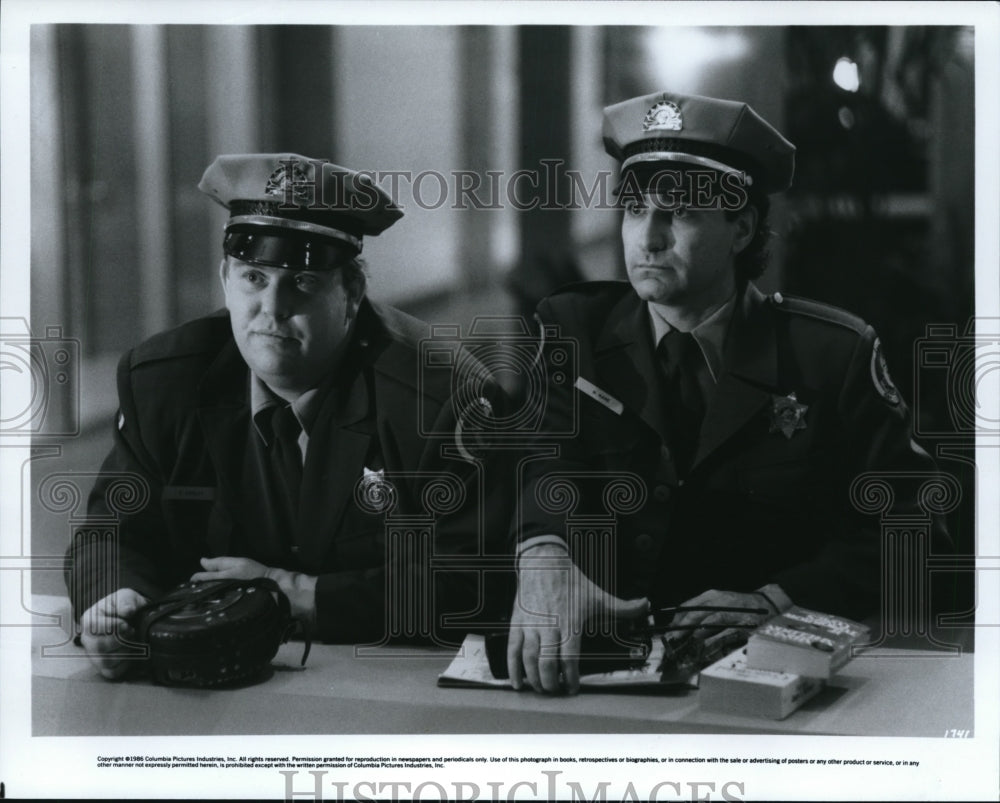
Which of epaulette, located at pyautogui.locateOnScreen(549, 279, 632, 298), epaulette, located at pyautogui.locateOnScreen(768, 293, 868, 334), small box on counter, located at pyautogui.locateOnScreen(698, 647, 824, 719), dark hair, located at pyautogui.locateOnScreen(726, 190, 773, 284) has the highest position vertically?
dark hair, located at pyautogui.locateOnScreen(726, 190, 773, 284)

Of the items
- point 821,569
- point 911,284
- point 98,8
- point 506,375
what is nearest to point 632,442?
point 506,375

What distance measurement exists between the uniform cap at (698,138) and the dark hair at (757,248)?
4cm

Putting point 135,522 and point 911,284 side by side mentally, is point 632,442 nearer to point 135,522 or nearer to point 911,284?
point 911,284

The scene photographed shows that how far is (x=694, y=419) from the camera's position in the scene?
303 cm

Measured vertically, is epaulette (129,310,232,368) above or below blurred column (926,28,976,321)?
below

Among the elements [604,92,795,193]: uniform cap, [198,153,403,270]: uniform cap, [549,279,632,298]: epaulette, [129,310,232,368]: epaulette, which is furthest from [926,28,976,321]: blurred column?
[129,310,232,368]: epaulette

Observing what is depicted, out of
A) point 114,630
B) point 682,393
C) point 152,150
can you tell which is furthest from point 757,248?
point 114,630

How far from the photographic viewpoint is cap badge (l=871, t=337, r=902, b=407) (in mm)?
3055

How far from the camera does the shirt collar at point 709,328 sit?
9.98 feet

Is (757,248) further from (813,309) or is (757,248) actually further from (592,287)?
(592,287)

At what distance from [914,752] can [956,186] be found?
1.57 m

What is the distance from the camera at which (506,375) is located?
3.03m

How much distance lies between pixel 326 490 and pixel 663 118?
1348 millimetres

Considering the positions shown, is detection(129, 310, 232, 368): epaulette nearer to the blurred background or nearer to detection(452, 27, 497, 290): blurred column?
the blurred background
